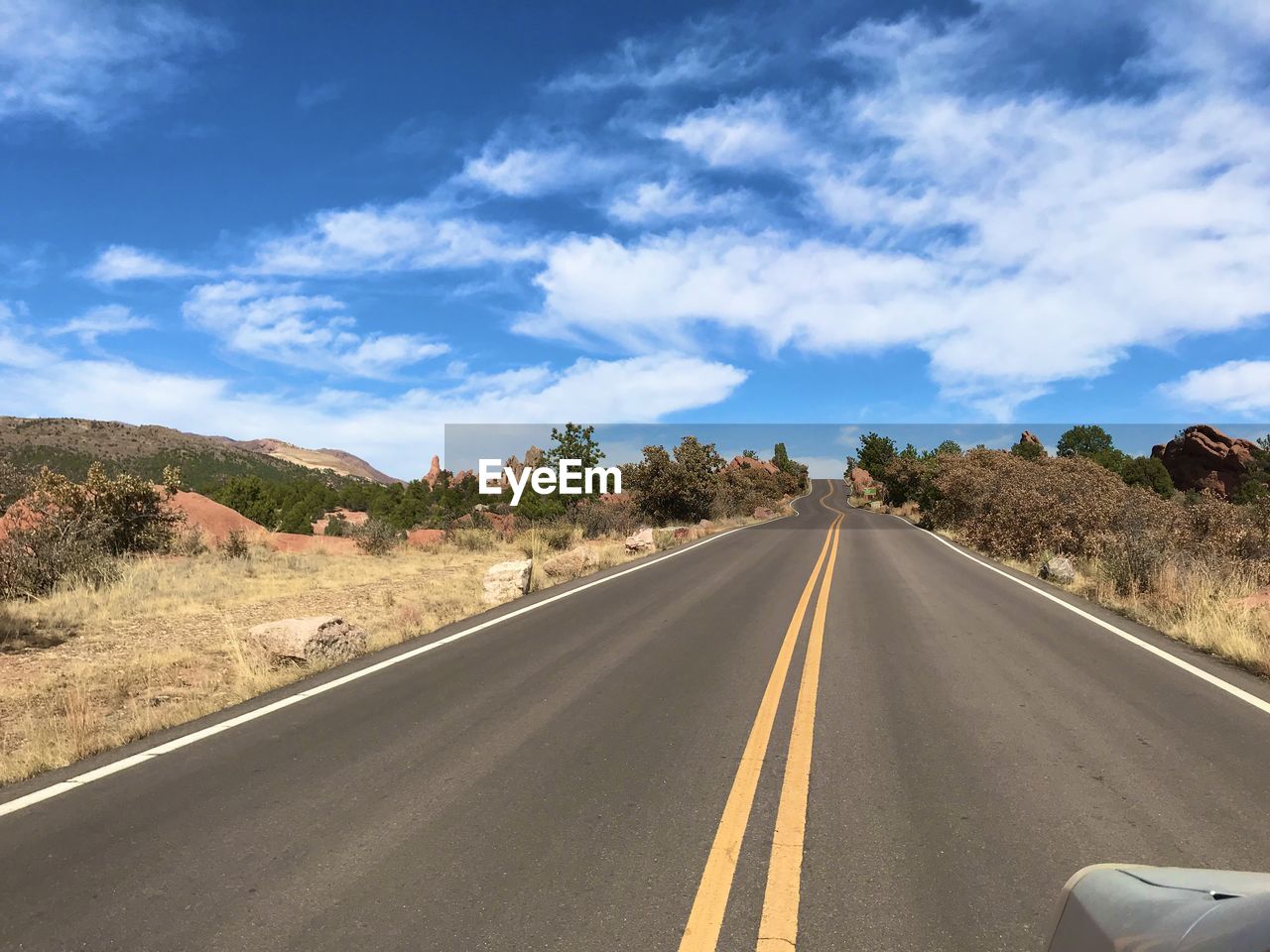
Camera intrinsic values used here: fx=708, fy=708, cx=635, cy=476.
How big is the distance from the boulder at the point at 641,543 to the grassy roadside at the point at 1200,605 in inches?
443

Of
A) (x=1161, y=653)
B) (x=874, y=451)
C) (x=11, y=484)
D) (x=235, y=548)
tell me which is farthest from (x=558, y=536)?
(x=874, y=451)

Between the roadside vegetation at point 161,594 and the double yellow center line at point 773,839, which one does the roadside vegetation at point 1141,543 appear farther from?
the roadside vegetation at point 161,594

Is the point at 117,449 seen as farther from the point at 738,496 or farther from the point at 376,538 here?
the point at 376,538

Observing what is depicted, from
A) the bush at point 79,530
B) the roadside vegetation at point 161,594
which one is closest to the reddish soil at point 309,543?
the roadside vegetation at point 161,594

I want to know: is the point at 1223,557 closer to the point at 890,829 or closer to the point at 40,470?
the point at 890,829

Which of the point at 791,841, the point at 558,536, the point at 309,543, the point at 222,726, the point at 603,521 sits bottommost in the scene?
the point at 222,726

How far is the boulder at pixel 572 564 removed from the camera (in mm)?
15625

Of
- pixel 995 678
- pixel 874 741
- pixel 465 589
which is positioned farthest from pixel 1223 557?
pixel 465 589

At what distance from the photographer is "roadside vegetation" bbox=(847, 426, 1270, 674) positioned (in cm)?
916

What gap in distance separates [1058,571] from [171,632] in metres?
16.2

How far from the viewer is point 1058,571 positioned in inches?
579

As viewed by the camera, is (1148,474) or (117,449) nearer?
(117,449)

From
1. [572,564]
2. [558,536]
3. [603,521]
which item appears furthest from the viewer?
[603,521]

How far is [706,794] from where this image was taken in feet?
13.6
